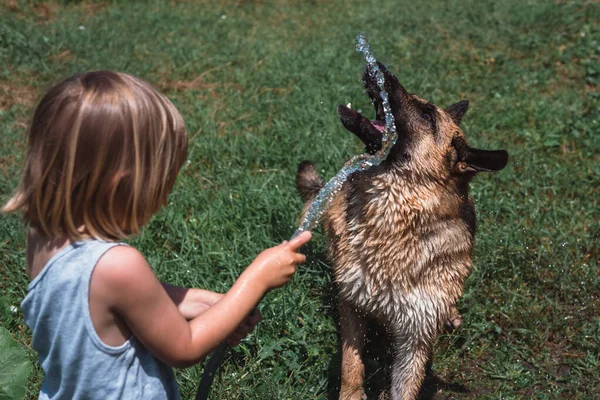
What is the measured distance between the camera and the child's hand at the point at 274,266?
7.10 feet

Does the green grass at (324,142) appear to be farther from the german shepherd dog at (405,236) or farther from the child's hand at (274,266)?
the child's hand at (274,266)

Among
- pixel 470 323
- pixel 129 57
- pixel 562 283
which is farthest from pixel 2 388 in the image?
pixel 129 57

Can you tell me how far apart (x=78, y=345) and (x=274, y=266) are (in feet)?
2.13

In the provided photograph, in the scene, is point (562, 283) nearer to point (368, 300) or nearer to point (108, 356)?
point (368, 300)

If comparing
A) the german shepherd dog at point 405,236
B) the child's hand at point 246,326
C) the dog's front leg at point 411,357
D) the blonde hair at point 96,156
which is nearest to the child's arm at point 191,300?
the child's hand at point 246,326

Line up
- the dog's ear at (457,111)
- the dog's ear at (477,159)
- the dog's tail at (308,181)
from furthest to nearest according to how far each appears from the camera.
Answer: the dog's tail at (308,181) → the dog's ear at (457,111) → the dog's ear at (477,159)

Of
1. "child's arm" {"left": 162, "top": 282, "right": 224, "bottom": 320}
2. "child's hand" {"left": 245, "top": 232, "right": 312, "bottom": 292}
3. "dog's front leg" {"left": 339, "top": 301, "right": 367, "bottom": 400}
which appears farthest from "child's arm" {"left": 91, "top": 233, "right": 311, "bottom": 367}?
"dog's front leg" {"left": 339, "top": 301, "right": 367, "bottom": 400}

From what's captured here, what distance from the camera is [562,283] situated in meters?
4.51

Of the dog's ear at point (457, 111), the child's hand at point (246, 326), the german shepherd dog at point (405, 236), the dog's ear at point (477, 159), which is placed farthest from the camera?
the dog's ear at point (457, 111)

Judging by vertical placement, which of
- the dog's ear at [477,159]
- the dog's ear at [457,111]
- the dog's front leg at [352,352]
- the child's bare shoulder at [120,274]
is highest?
the child's bare shoulder at [120,274]

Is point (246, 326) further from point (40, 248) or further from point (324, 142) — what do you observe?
point (324, 142)

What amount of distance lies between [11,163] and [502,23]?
6.27 m

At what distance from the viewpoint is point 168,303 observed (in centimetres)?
198

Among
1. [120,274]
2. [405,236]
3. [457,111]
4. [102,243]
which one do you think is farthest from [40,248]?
[457,111]
